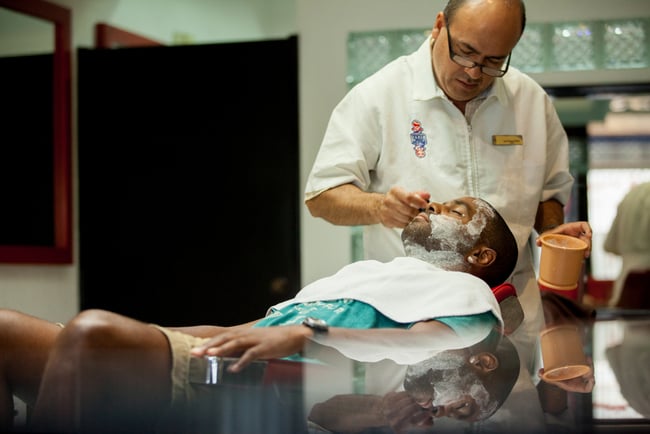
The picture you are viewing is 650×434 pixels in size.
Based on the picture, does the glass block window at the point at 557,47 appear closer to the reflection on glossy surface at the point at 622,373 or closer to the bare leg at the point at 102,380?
the reflection on glossy surface at the point at 622,373

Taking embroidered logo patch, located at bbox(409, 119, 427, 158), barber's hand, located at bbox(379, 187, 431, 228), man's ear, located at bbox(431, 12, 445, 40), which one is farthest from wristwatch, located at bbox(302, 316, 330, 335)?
man's ear, located at bbox(431, 12, 445, 40)

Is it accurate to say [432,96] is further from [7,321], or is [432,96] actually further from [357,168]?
[7,321]

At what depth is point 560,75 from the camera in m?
1.00

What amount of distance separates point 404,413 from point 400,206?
14.5 inches

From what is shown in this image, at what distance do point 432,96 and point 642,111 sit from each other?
6.30 feet

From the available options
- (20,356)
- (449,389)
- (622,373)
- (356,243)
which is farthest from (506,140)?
(20,356)

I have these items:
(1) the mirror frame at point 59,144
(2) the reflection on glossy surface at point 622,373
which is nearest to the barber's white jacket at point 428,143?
(2) the reflection on glossy surface at point 622,373

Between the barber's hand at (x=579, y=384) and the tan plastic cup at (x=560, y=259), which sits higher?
the tan plastic cup at (x=560, y=259)

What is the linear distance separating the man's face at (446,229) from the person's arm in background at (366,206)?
3 centimetres

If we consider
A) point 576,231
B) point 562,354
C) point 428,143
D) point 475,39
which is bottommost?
point 562,354

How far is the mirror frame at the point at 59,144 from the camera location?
1.08 metres

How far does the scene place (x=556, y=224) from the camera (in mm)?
1006

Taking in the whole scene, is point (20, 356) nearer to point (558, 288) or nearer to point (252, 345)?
point (252, 345)

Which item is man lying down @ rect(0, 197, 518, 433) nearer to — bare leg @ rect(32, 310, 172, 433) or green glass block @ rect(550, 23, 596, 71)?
bare leg @ rect(32, 310, 172, 433)
